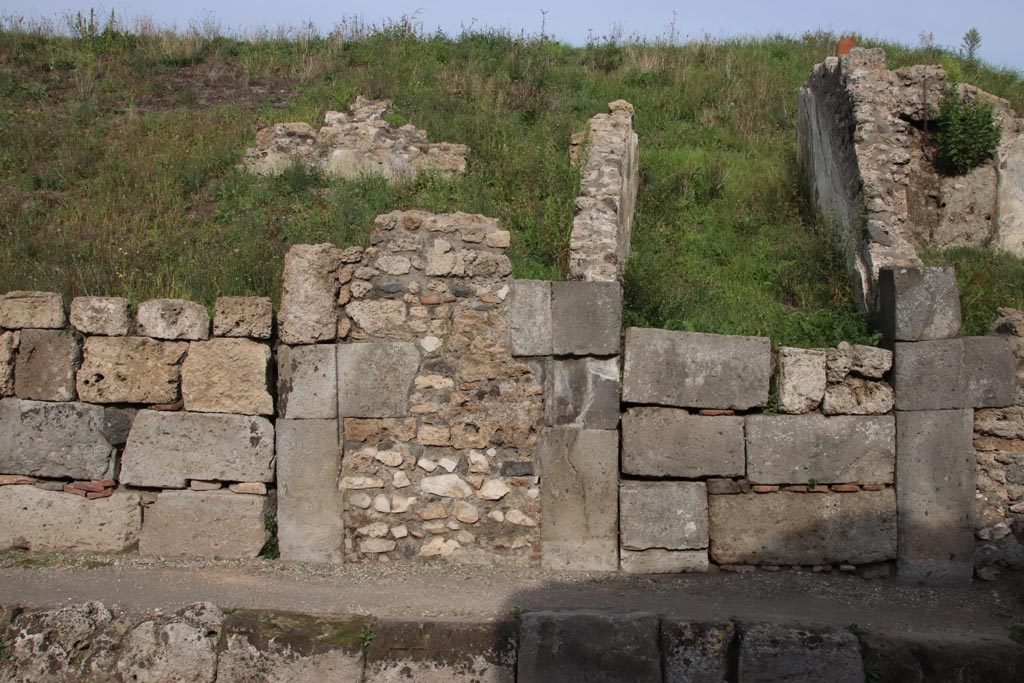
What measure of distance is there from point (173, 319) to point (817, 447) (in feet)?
15.5

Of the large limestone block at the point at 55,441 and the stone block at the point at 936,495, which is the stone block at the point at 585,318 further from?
the large limestone block at the point at 55,441

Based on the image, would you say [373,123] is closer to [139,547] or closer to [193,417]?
[193,417]

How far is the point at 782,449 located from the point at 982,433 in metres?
1.46

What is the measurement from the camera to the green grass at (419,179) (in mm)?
7473

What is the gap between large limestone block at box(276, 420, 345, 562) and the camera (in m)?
6.25

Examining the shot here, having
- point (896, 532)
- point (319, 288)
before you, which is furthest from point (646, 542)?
point (319, 288)

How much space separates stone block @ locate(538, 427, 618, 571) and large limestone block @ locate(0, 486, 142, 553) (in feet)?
10.0

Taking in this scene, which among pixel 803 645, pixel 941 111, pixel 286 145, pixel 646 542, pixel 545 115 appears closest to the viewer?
pixel 803 645

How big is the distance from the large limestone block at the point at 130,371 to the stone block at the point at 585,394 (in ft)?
9.10

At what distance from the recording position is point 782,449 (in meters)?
6.18

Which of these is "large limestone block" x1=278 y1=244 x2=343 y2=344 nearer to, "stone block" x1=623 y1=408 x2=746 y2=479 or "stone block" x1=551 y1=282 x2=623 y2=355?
"stone block" x1=551 y1=282 x2=623 y2=355

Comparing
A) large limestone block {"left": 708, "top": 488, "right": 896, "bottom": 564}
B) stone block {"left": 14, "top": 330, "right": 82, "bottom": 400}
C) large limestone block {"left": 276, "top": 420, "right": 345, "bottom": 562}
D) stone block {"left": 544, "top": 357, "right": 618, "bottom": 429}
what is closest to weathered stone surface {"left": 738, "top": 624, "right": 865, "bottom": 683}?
large limestone block {"left": 708, "top": 488, "right": 896, "bottom": 564}

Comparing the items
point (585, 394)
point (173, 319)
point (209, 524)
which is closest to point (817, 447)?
point (585, 394)

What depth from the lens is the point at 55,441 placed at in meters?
6.42
